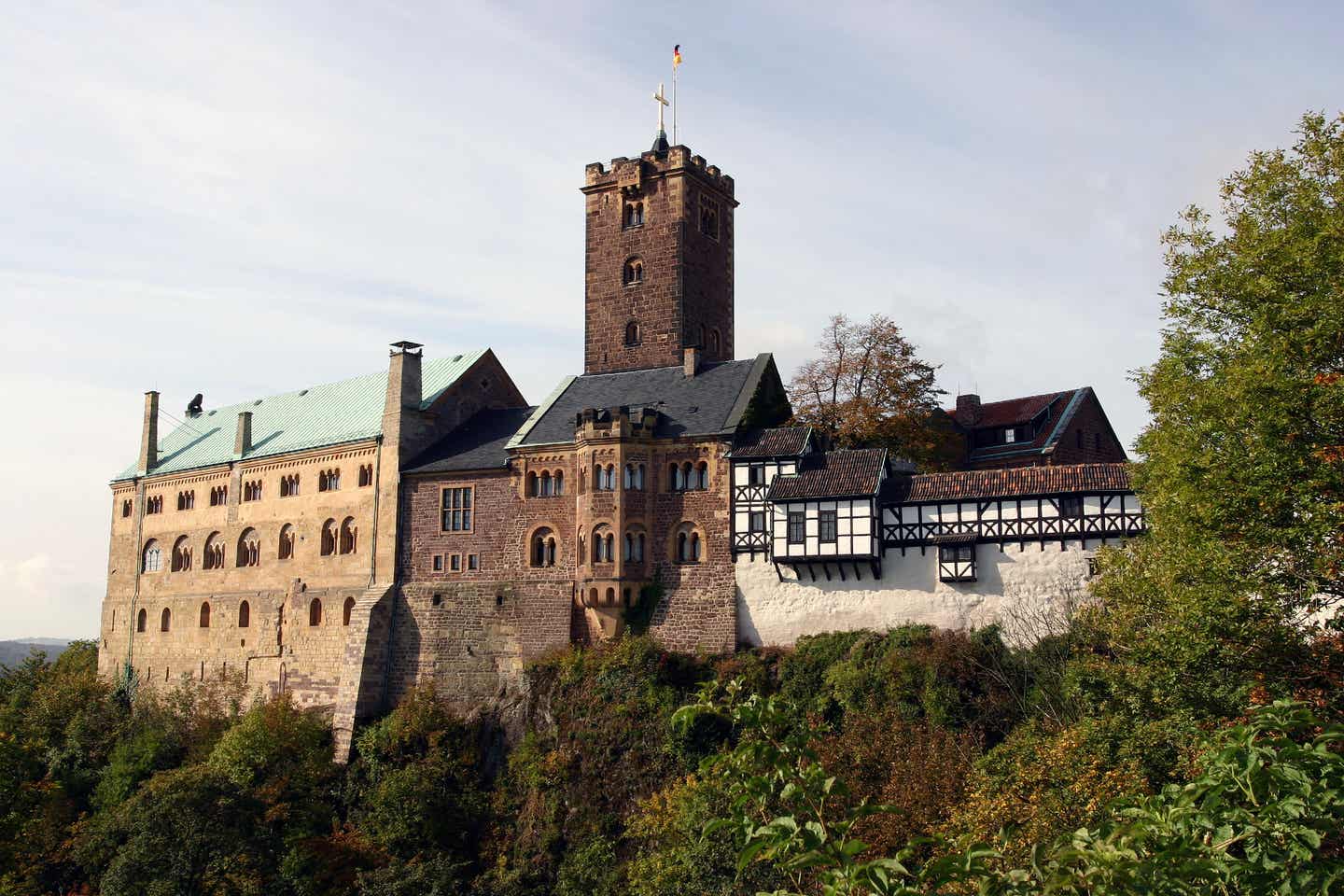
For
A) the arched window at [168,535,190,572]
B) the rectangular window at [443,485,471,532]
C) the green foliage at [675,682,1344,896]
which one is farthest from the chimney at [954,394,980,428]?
the green foliage at [675,682,1344,896]

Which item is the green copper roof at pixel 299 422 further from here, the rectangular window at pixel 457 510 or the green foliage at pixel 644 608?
the green foliage at pixel 644 608

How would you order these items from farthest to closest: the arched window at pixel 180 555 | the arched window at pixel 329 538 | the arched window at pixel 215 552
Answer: the arched window at pixel 180 555
the arched window at pixel 215 552
the arched window at pixel 329 538

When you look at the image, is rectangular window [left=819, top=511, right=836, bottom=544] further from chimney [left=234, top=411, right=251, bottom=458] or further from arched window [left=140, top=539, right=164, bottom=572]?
arched window [left=140, top=539, right=164, bottom=572]

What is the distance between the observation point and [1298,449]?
2498 cm

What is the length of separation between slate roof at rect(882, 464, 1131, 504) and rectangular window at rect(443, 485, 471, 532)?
17108 millimetres

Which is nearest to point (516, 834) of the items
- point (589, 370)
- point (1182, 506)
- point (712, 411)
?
point (712, 411)

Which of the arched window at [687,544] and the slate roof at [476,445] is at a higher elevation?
the slate roof at [476,445]

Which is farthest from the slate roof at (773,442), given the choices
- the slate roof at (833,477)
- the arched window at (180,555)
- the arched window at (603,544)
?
the arched window at (180,555)

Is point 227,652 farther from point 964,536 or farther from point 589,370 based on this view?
point 964,536

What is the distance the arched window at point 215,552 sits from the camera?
6128 cm

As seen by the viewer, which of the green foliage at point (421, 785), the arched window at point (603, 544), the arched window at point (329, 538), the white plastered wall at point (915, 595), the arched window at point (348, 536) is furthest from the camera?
the arched window at point (329, 538)

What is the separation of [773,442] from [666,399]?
20.1ft

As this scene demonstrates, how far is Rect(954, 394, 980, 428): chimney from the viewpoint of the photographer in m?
61.0

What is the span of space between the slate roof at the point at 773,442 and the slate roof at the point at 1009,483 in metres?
3.47
